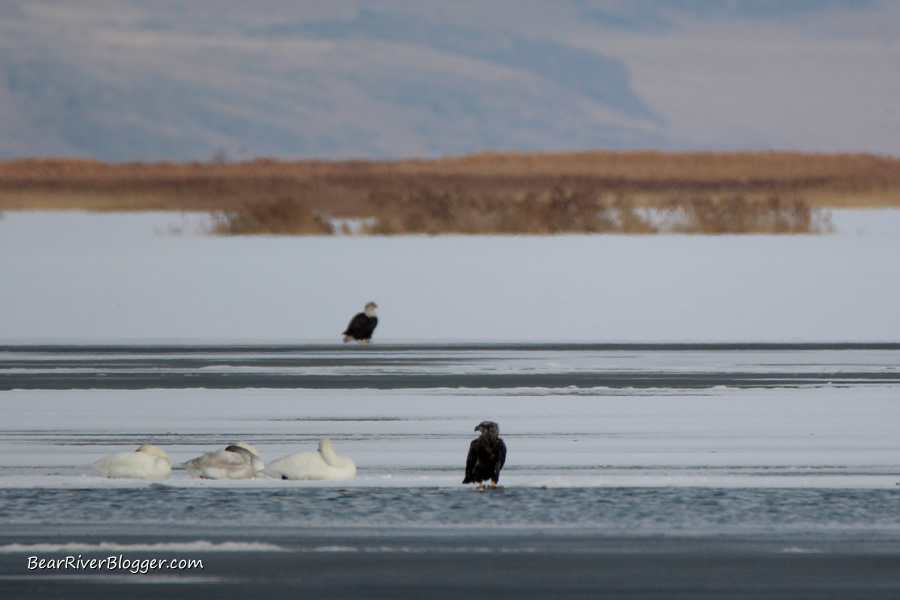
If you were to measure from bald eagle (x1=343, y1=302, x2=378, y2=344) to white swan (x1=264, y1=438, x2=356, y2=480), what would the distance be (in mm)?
7104

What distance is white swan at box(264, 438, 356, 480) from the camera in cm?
692

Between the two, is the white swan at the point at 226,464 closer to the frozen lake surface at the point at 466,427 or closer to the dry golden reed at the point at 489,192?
the frozen lake surface at the point at 466,427

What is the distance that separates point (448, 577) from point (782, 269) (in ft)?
54.4

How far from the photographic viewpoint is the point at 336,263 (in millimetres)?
21984

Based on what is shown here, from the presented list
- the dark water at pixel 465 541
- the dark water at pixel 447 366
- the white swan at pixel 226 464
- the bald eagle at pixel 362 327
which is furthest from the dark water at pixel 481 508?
the bald eagle at pixel 362 327

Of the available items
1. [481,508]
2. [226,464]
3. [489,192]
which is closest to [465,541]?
[481,508]

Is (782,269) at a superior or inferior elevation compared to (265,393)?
superior

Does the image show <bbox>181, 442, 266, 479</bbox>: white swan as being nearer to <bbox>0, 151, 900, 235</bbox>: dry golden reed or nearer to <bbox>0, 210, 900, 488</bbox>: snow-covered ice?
<bbox>0, 210, 900, 488</bbox>: snow-covered ice

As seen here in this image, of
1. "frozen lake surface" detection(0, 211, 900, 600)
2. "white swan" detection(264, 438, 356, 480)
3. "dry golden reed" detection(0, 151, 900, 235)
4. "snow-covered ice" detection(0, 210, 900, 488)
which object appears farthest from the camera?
"dry golden reed" detection(0, 151, 900, 235)

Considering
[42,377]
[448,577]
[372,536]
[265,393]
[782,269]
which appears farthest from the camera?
[782,269]

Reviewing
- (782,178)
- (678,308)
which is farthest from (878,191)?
(678,308)

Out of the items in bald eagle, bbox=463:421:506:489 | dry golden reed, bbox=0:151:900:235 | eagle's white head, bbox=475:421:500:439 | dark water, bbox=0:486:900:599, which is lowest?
dark water, bbox=0:486:900:599

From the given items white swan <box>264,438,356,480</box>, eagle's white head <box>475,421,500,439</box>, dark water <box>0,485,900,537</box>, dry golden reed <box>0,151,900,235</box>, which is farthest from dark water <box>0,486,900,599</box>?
dry golden reed <box>0,151,900,235</box>

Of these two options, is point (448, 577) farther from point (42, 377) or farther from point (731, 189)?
point (731, 189)
